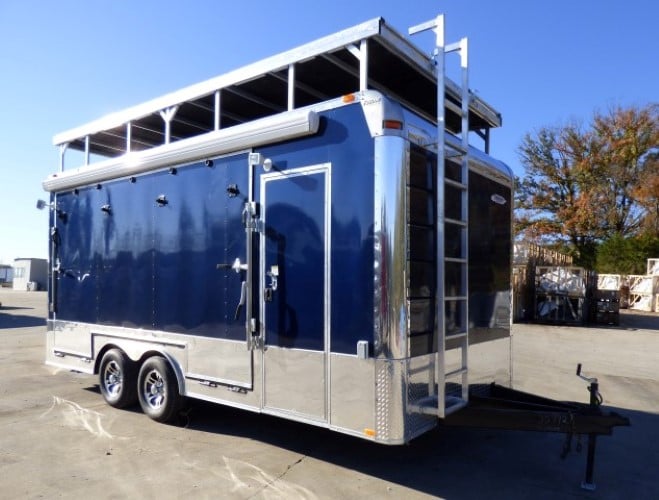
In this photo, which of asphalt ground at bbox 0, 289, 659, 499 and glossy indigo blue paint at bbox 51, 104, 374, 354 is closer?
glossy indigo blue paint at bbox 51, 104, 374, 354

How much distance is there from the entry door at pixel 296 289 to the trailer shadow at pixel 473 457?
2.84ft

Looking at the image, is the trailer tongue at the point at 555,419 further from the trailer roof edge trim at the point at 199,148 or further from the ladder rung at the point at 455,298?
the trailer roof edge trim at the point at 199,148

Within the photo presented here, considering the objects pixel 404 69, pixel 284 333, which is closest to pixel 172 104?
pixel 404 69

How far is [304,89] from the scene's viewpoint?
539 cm

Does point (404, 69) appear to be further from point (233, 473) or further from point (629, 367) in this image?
point (629, 367)

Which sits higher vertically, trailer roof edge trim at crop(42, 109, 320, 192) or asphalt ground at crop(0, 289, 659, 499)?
trailer roof edge trim at crop(42, 109, 320, 192)

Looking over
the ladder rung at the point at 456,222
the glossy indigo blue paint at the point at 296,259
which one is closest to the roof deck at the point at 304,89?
the glossy indigo blue paint at the point at 296,259

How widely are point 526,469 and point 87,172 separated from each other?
19.4 ft

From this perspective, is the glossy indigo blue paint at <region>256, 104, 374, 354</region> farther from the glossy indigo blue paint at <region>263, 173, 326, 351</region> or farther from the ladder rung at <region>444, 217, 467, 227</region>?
the ladder rung at <region>444, 217, 467, 227</region>

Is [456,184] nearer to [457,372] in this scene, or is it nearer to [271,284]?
[457,372]

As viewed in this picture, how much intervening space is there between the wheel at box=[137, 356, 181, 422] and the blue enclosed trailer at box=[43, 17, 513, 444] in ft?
0.07

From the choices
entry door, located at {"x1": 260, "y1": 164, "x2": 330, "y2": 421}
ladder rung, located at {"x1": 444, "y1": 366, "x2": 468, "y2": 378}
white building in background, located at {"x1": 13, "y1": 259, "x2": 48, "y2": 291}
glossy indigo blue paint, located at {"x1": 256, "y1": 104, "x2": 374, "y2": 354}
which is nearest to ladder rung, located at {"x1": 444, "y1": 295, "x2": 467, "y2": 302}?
ladder rung, located at {"x1": 444, "y1": 366, "x2": 468, "y2": 378}

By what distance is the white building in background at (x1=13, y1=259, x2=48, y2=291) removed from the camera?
48375 mm

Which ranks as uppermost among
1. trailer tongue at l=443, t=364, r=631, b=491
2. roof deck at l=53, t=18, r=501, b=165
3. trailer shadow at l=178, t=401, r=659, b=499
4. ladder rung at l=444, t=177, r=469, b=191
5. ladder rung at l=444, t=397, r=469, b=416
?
roof deck at l=53, t=18, r=501, b=165
